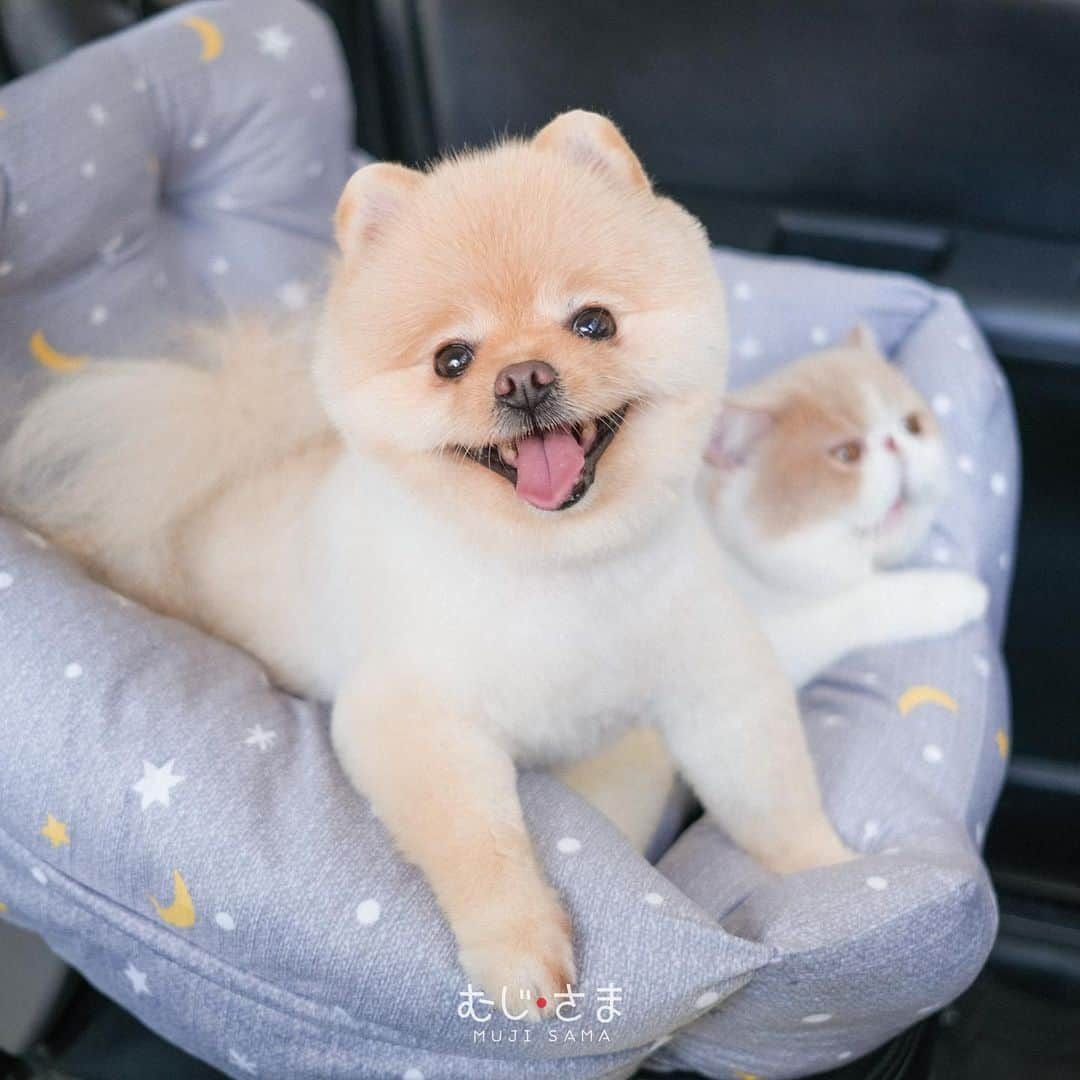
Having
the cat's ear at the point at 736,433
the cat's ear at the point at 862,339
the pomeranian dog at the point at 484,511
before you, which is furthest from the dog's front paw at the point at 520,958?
the cat's ear at the point at 862,339

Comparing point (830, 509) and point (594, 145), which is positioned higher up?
point (594, 145)

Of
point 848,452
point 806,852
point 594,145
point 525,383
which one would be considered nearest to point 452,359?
point 525,383

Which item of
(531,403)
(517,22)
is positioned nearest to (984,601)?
(531,403)

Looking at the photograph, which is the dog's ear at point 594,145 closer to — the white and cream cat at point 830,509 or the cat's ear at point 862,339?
the white and cream cat at point 830,509

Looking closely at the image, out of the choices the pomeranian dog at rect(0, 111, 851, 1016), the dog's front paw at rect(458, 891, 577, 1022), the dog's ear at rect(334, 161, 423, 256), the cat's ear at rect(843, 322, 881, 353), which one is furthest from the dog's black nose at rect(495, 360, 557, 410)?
the cat's ear at rect(843, 322, 881, 353)

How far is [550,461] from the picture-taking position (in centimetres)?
78

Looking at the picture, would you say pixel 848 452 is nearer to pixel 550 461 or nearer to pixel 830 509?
pixel 830 509

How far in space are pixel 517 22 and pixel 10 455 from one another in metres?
1.28

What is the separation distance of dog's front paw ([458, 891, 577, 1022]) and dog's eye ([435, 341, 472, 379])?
0.40 meters

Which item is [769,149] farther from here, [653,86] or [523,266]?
[523,266]

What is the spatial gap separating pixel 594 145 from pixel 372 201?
0.19 metres

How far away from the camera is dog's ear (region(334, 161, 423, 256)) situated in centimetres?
83

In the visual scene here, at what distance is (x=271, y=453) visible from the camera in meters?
1.16

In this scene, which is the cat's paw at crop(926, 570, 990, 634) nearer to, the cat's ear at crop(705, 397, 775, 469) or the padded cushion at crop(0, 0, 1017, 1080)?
the padded cushion at crop(0, 0, 1017, 1080)
